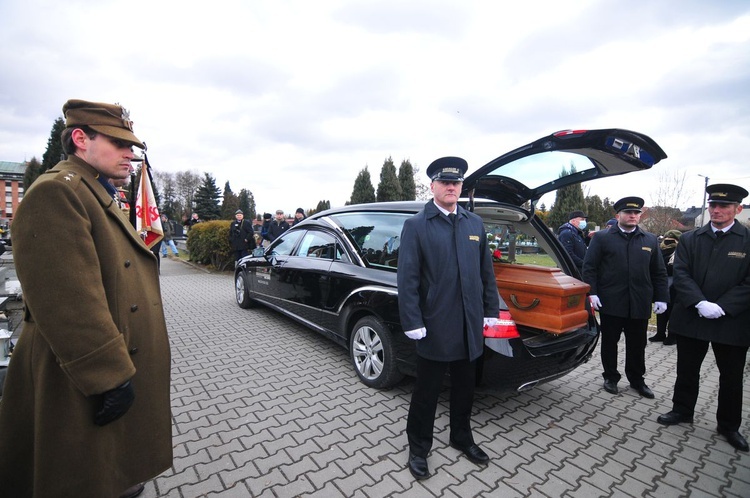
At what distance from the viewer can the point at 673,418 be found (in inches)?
124

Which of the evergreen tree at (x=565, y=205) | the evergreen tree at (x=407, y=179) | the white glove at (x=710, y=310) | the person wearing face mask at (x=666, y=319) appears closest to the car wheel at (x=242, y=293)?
the white glove at (x=710, y=310)

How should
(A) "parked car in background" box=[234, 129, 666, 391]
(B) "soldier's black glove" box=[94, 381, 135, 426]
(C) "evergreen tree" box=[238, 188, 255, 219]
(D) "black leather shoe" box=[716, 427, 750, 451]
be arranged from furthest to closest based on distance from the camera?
(C) "evergreen tree" box=[238, 188, 255, 219], (D) "black leather shoe" box=[716, 427, 750, 451], (A) "parked car in background" box=[234, 129, 666, 391], (B) "soldier's black glove" box=[94, 381, 135, 426]

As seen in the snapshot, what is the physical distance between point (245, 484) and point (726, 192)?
4.15 metres

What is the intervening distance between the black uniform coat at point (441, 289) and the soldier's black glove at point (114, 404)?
147 centimetres

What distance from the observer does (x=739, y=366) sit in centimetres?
291

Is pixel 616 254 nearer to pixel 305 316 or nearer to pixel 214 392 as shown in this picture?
Result: pixel 305 316

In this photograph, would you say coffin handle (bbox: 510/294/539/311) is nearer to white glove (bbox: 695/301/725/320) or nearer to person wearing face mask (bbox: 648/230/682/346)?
white glove (bbox: 695/301/725/320)

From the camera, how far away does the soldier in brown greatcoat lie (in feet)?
4.37

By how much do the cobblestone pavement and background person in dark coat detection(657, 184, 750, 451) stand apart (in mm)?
257

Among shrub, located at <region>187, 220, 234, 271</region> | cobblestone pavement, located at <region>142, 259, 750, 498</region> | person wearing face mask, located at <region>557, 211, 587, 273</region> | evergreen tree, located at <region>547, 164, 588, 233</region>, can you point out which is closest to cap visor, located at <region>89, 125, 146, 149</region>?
cobblestone pavement, located at <region>142, 259, 750, 498</region>

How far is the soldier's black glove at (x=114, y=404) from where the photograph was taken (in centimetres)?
145

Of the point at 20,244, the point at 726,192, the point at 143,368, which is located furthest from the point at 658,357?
the point at 20,244

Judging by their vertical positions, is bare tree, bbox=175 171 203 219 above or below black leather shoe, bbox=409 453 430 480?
above

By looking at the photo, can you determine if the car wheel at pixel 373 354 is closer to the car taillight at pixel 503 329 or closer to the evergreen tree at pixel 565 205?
the car taillight at pixel 503 329
